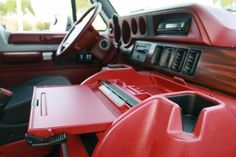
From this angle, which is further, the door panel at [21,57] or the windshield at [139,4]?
the door panel at [21,57]

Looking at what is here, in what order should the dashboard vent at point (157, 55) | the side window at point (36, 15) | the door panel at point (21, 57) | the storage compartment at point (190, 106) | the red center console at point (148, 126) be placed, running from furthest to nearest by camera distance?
the side window at point (36, 15), the door panel at point (21, 57), the dashboard vent at point (157, 55), the storage compartment at point (190, 106), the red center console at point (148, 126)

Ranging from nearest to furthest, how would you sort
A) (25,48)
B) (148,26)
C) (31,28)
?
(148,26) → (25,48) → (31,28)

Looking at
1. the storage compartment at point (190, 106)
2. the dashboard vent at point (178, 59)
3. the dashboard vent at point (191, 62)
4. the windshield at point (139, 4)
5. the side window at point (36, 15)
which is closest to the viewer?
the storage compartment at point (190, 106)

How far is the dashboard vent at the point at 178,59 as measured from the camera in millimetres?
1315

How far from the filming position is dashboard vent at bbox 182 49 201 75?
1.21 meters

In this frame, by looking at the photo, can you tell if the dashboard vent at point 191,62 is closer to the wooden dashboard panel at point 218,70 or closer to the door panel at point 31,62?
the wooden dashboard panel at point 218,70

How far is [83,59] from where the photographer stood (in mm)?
2250

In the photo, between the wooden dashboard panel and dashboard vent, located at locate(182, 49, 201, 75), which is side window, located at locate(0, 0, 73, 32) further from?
the wooden dashboard panel

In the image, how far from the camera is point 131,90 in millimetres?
1311

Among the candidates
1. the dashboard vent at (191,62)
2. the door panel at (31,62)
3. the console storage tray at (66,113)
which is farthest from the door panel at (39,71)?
the dashboard vent at (191,62)

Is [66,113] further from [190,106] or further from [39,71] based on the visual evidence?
[39,71]

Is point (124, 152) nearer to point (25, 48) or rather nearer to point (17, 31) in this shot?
point (25, 48)

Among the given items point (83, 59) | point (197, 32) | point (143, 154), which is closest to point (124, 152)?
point (143, 154)

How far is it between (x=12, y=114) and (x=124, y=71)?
67 centimetres
